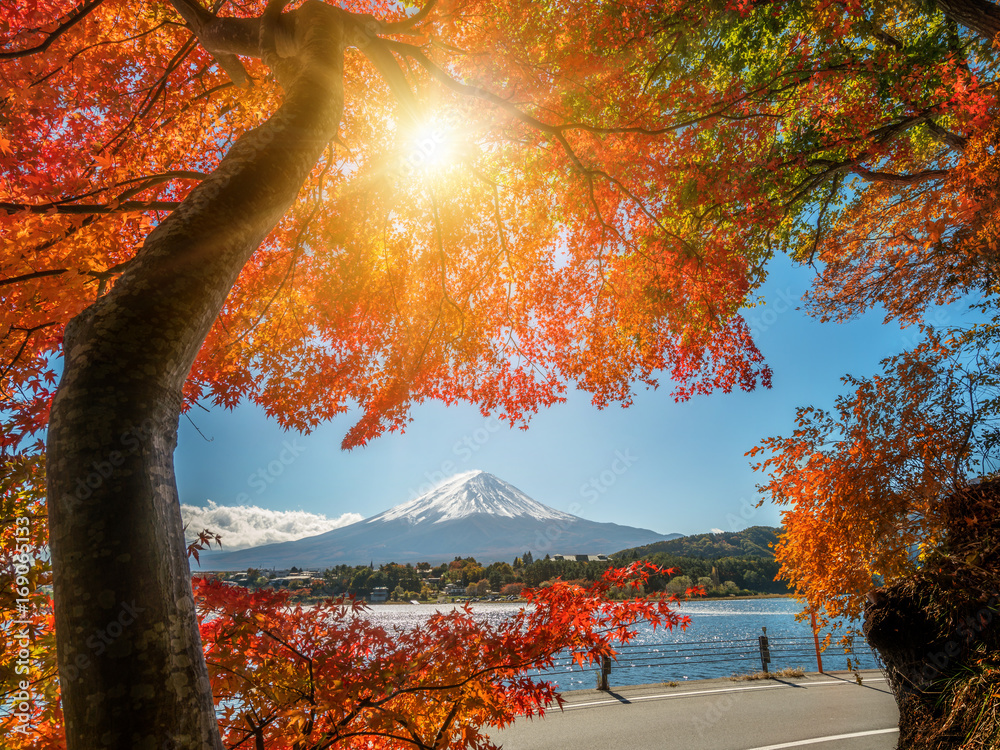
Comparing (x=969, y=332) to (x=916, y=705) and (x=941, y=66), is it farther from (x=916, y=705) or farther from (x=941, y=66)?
(x=916, y=705)

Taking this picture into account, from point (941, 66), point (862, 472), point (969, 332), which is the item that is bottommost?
point (862, 472)

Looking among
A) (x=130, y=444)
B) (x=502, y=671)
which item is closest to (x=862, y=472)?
(x=502, y=671)

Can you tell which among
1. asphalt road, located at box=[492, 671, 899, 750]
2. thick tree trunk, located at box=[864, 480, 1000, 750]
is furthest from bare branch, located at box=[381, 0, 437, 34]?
asphalt road, located at box=[492, 671, 899, 750]

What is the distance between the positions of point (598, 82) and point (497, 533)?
109m

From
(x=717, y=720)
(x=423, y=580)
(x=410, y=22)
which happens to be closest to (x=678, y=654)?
(x=717, y=720)

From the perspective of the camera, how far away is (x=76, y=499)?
128 cm

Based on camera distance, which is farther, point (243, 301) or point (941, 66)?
point (243, 301)

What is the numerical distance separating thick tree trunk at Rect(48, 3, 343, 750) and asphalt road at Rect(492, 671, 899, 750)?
6308 mm

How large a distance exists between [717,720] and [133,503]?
8.59 m

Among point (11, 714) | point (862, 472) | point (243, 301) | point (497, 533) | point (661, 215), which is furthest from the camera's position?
point (497, 533)

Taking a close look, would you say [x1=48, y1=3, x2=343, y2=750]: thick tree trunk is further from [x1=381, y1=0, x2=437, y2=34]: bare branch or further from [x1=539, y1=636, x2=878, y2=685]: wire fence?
[x1=381, y1=0, x2=437, y2=34]: bare branch

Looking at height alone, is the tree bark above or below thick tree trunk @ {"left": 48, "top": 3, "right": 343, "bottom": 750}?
above

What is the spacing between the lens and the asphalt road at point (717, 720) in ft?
19.5

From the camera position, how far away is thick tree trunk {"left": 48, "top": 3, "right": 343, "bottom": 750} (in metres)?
1.17
